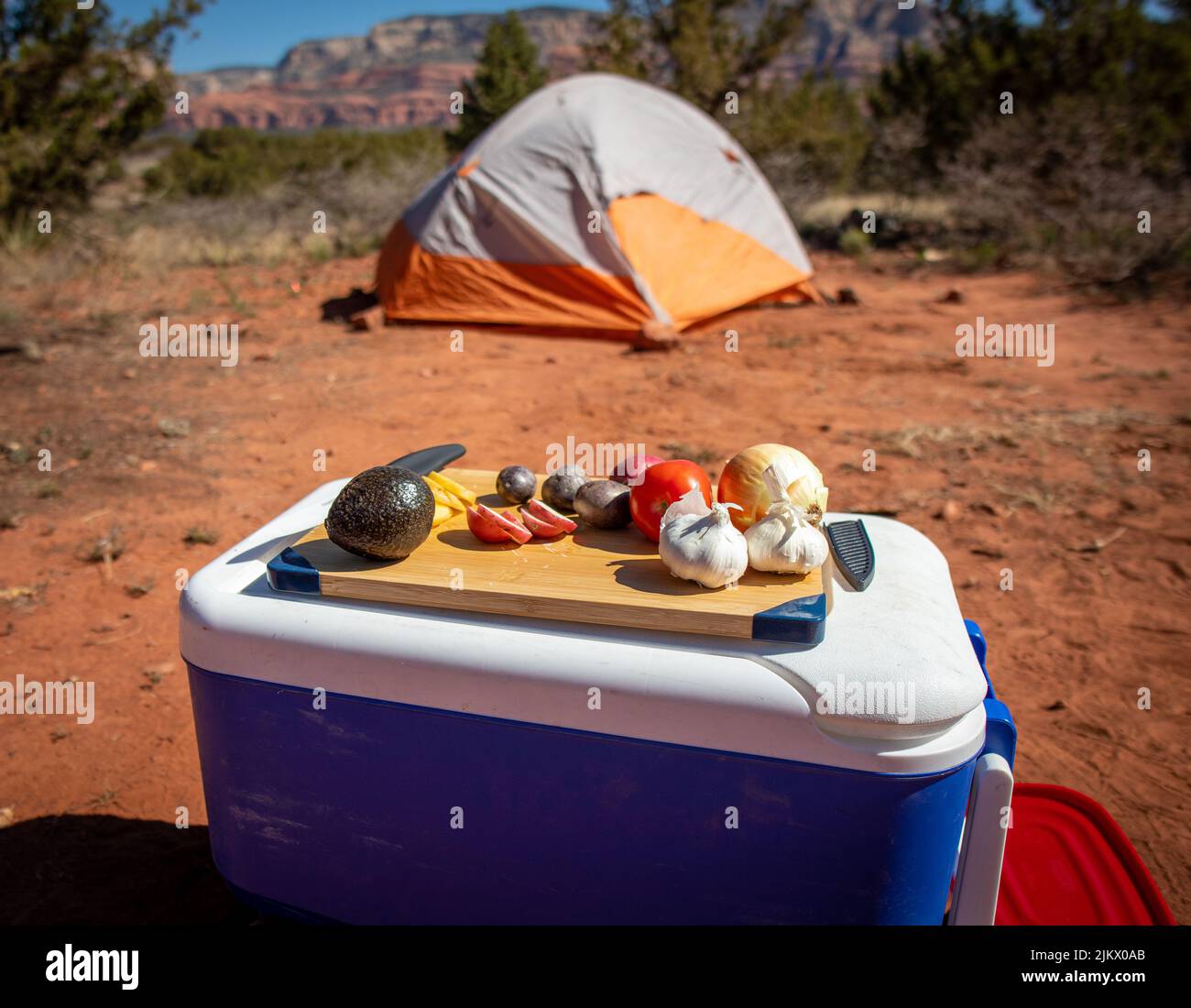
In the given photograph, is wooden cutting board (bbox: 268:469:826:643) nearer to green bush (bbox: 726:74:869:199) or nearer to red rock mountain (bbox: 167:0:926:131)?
green bush (bbox: 726:74:869:199)

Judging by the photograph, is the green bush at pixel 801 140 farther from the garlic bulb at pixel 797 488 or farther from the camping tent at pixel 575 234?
the garlic bulb at pixel 797 488

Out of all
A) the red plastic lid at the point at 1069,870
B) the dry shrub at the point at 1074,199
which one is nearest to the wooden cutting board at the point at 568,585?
the red plastic lid at the point at 1069,870

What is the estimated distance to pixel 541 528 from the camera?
168 centimetres

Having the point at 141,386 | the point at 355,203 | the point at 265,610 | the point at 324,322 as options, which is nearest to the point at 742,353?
the point at 324,322

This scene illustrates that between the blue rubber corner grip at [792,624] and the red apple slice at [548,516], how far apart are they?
479 mm

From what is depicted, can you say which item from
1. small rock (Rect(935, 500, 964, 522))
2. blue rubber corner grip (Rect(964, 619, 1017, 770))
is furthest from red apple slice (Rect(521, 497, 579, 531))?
small rock (Rect(935, 500, 964, 522))

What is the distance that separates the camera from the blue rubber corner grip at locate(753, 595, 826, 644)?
135cm

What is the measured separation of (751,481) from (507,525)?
47 centimetres

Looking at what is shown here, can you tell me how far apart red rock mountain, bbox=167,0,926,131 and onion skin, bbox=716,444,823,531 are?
91806 mm

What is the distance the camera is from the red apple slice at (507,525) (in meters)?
1.63

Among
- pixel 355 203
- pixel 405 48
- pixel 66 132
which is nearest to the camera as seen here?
pixel 66 132

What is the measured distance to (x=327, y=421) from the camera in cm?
538
